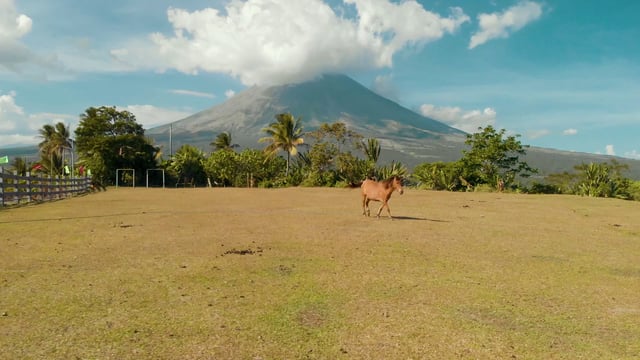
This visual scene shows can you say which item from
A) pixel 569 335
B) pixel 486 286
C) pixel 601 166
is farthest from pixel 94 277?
pixel 601 166

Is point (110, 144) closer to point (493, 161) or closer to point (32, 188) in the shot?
point (32, 188)

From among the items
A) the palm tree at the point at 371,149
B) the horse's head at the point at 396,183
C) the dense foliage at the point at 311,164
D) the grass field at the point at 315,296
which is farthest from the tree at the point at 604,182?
the grass field at the point at 315,296

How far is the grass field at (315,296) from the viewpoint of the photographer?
3.46 m

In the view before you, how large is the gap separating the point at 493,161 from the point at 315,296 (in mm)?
32033

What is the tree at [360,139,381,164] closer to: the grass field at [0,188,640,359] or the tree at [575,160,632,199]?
the tree at [575,160,632,199]

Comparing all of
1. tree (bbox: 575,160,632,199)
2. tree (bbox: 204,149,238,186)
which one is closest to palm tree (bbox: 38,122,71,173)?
tree (bbox: 204,149,238,186)

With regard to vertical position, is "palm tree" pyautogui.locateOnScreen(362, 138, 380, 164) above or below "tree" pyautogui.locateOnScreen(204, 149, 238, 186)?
above

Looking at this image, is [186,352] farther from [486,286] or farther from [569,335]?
[486,286]

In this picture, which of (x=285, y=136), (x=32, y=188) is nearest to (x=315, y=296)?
(x=32, y=188)

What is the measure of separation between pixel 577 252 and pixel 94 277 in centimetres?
726

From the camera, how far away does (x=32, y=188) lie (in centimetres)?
2052

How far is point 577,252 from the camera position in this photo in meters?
7.61

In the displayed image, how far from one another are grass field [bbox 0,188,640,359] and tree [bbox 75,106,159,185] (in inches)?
1903

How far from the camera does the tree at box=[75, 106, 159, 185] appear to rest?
174 feet
